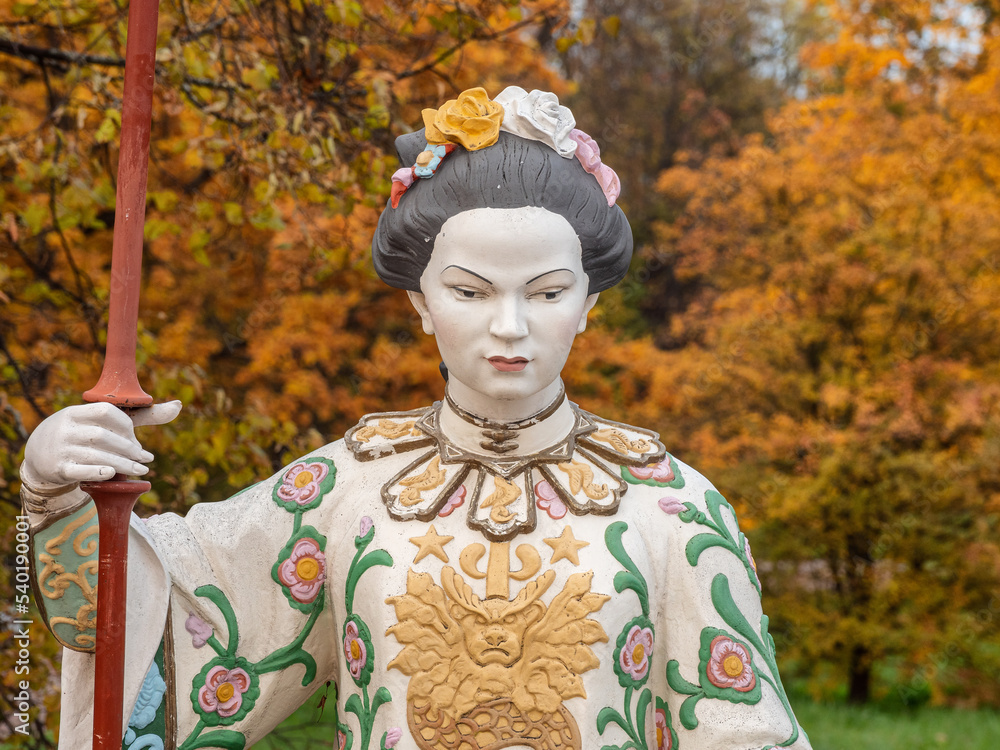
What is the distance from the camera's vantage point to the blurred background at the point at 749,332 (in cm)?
409

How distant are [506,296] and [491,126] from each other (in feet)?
1.19

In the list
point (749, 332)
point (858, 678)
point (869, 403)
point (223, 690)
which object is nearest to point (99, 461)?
point (223, 690)

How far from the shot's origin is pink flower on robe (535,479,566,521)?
2186 millimetres

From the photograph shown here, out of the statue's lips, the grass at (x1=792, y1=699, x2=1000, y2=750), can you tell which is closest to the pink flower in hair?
the statue's lips

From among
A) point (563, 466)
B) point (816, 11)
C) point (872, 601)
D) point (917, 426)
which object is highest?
point (816, 11)

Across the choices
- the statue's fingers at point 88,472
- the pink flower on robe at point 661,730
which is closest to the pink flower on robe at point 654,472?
the pink flower on robe at point 661,730

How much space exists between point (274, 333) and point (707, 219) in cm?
530

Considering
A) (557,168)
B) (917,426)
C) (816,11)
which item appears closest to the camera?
(557,168)

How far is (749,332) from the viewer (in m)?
7.46

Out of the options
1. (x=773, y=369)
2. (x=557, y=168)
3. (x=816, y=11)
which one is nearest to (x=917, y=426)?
(x=773, y=369)

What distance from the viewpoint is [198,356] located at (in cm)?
716

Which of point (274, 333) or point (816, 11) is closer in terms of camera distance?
point (274, 333)

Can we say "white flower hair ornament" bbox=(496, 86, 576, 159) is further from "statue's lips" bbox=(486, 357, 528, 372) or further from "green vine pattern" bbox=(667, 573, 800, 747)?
"green vine pattern" bbox=(667, 573, 800, 747)

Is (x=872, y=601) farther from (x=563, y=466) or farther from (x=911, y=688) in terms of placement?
(x=563, y=466)
